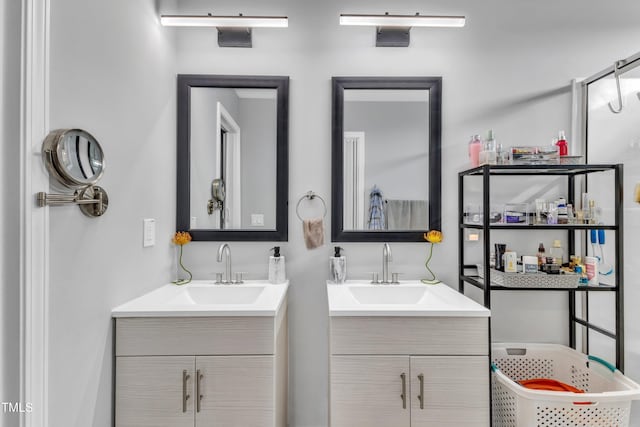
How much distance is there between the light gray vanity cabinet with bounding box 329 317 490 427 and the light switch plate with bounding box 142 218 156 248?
3.08 feet

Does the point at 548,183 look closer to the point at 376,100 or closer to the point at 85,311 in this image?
the point at 376,100

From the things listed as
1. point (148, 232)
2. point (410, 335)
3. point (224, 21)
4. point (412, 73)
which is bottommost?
point (410, 335)

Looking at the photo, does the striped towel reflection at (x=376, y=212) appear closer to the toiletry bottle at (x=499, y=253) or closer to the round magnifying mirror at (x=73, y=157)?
the toiletry bottle at (x=499, y=253)

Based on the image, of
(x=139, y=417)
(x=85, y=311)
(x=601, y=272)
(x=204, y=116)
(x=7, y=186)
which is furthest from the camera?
(x=204, y=116)

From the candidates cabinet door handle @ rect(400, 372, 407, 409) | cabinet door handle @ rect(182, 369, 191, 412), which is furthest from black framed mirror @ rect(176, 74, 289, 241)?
cabinet door handle @ rect(400, 372, 407, 409)

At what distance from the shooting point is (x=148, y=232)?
1729 millimetres

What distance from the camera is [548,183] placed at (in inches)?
81.3

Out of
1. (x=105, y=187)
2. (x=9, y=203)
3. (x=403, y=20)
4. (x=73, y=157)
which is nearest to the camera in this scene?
(x=9, y=203)

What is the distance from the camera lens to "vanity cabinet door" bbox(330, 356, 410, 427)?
1.48 meters

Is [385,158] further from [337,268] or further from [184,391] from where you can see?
[184,391]

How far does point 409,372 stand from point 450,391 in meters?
0.18

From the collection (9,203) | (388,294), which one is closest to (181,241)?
(9,203)

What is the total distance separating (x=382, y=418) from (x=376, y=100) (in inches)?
61.9

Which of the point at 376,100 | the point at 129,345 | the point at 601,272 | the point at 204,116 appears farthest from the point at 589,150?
the point at 129,345
